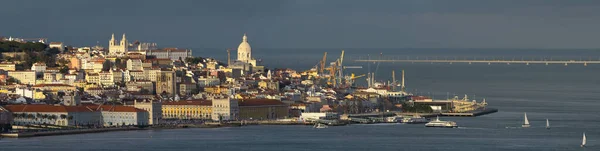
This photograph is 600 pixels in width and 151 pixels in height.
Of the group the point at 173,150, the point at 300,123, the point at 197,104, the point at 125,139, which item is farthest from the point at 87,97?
the point at 173,150

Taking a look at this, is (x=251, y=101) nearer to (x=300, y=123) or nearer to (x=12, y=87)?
(x=300, y=123)

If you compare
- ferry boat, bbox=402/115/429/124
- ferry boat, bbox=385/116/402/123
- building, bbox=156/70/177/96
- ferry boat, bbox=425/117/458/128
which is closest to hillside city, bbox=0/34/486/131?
building, bbox=156/70/177/96

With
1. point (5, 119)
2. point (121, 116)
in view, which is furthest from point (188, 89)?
point (5, 119)

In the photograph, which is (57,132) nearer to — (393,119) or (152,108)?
(152,108)

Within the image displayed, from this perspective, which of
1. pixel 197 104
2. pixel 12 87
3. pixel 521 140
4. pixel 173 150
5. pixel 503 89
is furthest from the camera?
pixel 503 89

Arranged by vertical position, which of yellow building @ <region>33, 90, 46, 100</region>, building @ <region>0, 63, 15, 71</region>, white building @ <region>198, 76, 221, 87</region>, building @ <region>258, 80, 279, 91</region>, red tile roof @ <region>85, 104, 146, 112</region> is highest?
building @ <region>0, 63, 15, 71</region>

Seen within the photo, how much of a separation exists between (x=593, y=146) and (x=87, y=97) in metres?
21.4

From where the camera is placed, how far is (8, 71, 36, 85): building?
65794 millimetres

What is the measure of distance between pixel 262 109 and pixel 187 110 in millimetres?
2159

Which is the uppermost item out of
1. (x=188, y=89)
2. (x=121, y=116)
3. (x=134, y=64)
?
(x=134, y=64)

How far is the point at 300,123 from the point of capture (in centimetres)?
5184

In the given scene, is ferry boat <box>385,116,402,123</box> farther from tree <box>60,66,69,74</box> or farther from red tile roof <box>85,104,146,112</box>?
tree <box>60,66,69,74</box>

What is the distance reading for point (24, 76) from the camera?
218 feet

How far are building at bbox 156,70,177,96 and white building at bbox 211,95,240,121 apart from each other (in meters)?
8.98
